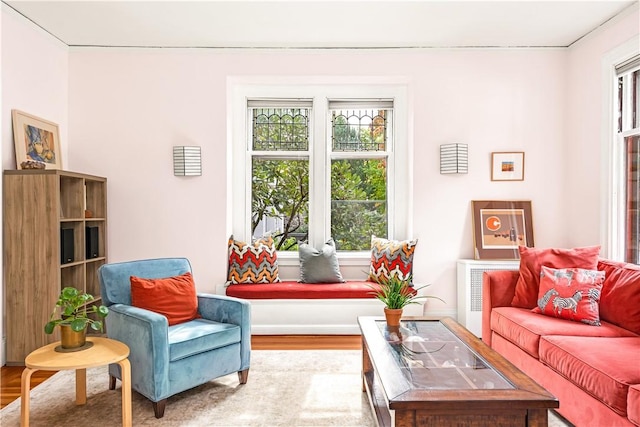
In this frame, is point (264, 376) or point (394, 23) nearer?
point (264, 376)

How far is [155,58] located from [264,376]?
3167mm

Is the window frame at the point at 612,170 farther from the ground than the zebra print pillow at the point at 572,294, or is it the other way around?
the window frame at the point at 612,170

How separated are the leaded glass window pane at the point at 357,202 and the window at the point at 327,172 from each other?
0.03 ft

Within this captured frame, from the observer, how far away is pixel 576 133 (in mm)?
4059

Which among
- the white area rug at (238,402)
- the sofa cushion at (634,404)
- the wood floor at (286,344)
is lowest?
the wood floor at (286,344)

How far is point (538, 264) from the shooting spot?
3129 mm

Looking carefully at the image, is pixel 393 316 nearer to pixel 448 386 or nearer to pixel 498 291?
pixel 448 386

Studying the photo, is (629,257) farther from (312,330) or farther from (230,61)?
(230,61)

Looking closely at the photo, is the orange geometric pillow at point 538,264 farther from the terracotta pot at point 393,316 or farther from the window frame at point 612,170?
the terracotta pot at point 393,316

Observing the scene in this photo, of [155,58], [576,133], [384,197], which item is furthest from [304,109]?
[576,133]

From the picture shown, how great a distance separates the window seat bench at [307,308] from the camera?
13.0 feet

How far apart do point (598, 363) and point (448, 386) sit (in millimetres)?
841

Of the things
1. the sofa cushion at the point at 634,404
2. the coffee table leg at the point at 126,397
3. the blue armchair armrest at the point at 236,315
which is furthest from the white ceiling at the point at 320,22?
the sofa cushion at the point at 634,404

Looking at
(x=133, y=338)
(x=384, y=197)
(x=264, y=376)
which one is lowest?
(x=264, y=376)
